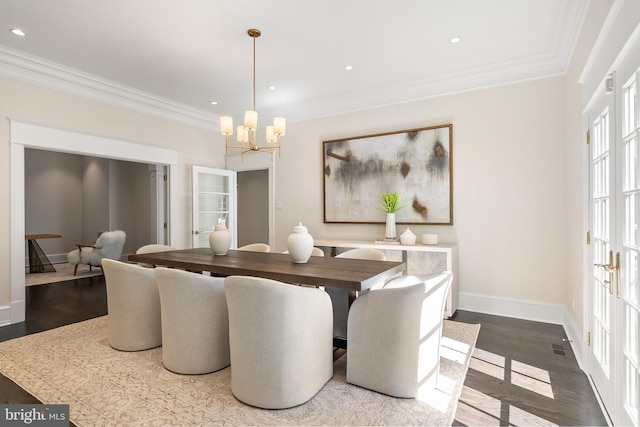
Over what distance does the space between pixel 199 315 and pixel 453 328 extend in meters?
2.38

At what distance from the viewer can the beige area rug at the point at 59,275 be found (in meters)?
5.48

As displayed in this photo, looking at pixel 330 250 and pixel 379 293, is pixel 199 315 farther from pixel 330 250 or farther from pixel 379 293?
pixel 330 250

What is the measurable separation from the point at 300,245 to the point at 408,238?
5.87 ft

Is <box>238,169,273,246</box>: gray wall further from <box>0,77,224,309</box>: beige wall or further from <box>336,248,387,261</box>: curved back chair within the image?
<box>336,248,387,261</box>: curved back chair

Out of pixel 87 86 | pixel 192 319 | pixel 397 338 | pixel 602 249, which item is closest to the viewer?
pixel 397 338

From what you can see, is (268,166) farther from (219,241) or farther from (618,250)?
(618,250)

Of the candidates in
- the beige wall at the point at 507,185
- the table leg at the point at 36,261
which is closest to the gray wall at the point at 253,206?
the table leg at the point at 36,261

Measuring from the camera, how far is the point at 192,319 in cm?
226

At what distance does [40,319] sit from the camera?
3.60 m

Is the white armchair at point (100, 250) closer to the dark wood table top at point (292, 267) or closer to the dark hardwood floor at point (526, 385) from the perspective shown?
the dark wood table top at point (292, 267)

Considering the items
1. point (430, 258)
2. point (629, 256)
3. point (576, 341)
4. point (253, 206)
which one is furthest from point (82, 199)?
point (629, 256)

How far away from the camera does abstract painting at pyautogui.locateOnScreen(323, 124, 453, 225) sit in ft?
13.3

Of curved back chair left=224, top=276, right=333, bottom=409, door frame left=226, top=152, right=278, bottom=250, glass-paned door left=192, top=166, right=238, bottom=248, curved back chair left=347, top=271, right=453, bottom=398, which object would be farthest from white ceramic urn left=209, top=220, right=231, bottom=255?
door frame left=226, top=152, right=278, bottom=250

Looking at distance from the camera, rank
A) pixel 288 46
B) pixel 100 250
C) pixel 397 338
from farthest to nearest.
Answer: pixel 100 250, pixel 288 46, pixel 397 338
